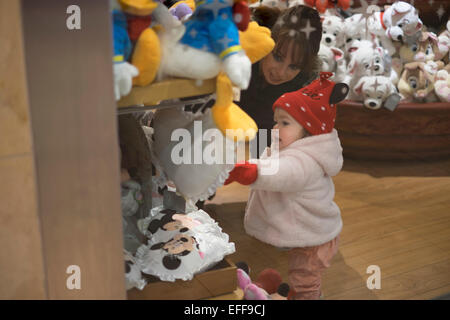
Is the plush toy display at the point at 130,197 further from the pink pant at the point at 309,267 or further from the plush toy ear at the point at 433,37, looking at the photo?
the plush toy ear at the point at 433,37

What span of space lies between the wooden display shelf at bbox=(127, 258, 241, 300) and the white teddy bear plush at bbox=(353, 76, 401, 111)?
158 centimetres

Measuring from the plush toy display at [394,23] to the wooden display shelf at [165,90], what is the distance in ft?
5.96

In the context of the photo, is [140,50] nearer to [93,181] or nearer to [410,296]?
[93,181]

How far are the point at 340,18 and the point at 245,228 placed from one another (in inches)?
58.8

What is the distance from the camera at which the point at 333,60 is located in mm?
2369

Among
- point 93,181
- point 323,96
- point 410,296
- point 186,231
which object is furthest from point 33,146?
point 410,296

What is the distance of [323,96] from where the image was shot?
1234 millimetres

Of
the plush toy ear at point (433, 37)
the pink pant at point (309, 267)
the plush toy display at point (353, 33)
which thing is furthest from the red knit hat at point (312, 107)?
the plush toy ear at point (433, 37)

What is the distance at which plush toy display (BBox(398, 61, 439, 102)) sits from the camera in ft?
7.82

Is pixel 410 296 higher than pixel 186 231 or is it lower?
lower

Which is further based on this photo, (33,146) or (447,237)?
→ (447,237)

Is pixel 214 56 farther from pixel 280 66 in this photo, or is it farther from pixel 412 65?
pixel 412 65

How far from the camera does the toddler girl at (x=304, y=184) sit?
3.92ft
